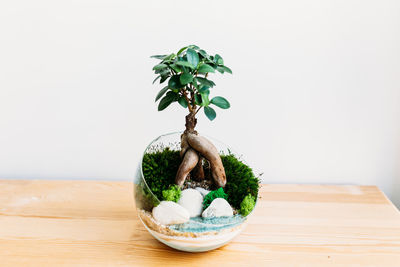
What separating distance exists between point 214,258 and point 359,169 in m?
0.66

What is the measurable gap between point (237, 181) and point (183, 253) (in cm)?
20

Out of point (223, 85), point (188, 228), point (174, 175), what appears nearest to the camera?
point (188, 228)

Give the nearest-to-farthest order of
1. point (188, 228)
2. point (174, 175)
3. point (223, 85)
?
1. point (188, 228)
2. point (174, 175)
3. point (223, 85)

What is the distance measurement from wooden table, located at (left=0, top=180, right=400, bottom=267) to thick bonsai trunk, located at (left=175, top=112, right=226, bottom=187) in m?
0.16

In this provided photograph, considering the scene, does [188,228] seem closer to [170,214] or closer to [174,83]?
[170,214]

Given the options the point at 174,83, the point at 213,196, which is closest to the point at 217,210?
the point at 213,196

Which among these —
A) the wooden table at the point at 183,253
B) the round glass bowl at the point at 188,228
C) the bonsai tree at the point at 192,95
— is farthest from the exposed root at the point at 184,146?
the wooden table at the point at 183,253

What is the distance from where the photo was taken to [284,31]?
1.04m

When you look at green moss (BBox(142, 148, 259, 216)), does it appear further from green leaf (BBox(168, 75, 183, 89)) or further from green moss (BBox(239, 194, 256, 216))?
green leaf (BBox(168, 75, 183, 89))

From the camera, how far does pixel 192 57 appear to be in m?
0.72

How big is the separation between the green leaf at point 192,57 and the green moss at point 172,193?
261 millimetres

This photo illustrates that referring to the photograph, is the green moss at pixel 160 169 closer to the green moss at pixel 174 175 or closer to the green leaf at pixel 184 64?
the green moss at pixel 174 175


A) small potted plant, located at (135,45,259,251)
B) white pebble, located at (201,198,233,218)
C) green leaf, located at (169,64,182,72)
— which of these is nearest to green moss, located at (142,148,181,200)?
small potted plant, located at (135,45,259,251)

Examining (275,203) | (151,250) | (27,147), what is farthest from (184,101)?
(27,147)
